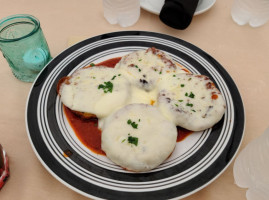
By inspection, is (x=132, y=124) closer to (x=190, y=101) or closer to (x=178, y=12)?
(x=190, y=101)

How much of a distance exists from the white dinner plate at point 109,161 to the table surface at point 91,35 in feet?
0.39

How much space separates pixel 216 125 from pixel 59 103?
2.67 ft

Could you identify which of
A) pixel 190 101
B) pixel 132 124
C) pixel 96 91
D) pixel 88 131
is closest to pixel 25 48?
pixel 96 91

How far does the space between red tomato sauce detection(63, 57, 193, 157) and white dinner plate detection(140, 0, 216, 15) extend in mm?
1041

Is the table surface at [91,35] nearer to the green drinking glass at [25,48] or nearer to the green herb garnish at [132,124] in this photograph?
the green drinking glass at [25,48]

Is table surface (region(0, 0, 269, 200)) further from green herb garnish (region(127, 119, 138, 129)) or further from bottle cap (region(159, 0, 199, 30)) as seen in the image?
green herb garnish (region(127, 119, 138, 129))

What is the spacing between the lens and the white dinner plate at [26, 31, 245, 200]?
3.32 ft

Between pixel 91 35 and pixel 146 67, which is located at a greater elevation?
pixel 146 67

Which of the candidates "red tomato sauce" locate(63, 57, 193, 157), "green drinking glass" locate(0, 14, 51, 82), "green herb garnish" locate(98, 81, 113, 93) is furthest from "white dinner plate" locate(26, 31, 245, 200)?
"green herb garnish" locate(98, 81, 113, 93)

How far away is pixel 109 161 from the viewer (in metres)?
1.13

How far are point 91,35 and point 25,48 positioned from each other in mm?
536

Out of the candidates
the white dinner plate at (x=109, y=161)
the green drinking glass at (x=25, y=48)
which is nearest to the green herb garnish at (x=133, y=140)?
the white dinner plate at (x=109, y=161)

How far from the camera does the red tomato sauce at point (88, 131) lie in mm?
1187

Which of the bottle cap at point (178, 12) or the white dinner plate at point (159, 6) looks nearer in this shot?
the bottle cap at point (178, 12)
